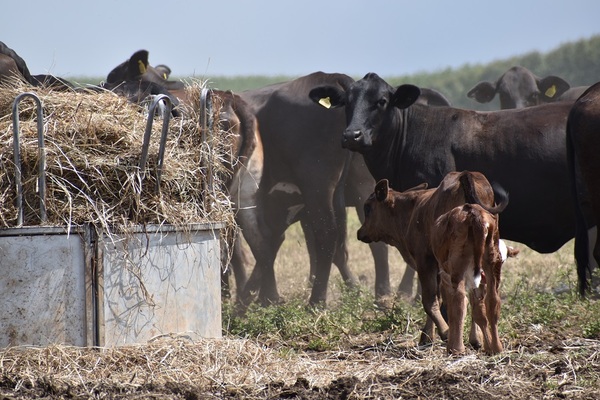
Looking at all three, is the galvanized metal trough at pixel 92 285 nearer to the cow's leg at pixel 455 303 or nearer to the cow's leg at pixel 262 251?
the cow's leg at pixel 455 303

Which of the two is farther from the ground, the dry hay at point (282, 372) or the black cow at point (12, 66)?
the black cow at point (12, 66)

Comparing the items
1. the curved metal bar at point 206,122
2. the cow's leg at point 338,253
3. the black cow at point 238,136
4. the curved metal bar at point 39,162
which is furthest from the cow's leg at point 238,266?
the curved metal bar at point 39,162

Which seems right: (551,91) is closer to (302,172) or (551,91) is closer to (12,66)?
(302,172)

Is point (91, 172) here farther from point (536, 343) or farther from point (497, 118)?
point (497, 118)

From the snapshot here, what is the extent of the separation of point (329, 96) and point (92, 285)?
15.3ft

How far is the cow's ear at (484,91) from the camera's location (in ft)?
55.3

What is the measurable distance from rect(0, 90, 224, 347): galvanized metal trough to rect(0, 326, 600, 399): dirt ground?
4.5 inches

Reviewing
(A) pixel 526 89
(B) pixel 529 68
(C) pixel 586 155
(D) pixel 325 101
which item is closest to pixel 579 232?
(C) pixel 586 155

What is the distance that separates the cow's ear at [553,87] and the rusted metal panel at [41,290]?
36.7 feet

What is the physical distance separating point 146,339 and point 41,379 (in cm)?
95

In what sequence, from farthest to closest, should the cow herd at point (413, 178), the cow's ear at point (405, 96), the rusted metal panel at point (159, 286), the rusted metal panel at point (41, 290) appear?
the cow's ear at point (405, 96)
the cow herd at point (413, 178)
the rusted metal panel at point (159, 286)
the rusted metal panel at point (41, 290)

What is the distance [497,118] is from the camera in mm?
9508

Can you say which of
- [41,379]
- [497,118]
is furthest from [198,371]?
[497,118]

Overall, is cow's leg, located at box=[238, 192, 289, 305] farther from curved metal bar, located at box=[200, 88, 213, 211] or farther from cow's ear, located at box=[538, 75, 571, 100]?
cow's ear, located at box=[538, 75, 571, 100]
